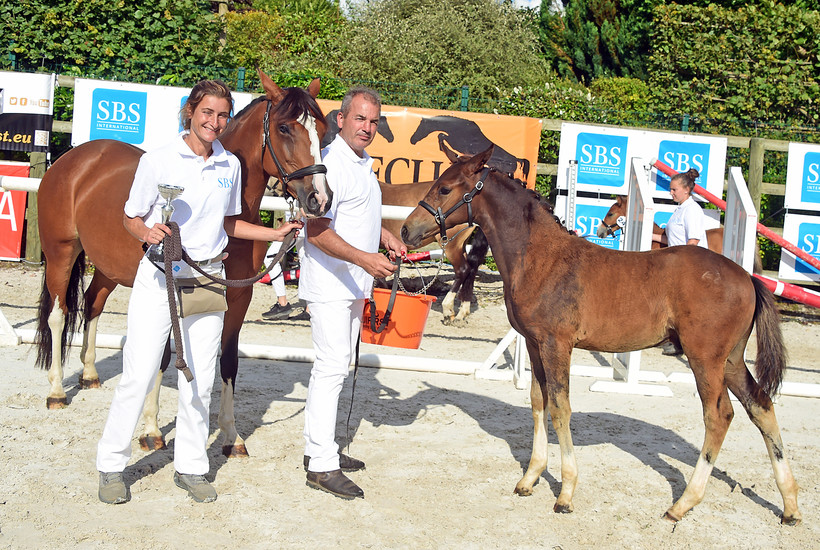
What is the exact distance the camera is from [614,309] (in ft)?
14.7

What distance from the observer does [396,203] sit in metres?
9.94

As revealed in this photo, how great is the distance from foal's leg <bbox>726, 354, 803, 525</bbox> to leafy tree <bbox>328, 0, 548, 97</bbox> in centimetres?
1206

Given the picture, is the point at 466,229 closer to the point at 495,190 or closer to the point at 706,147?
the point at 706,147

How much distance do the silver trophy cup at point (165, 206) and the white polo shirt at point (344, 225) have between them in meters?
0.84

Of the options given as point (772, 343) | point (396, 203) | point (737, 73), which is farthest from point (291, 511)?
point (737, 73)

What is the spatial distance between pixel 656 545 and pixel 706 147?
828 centimetres

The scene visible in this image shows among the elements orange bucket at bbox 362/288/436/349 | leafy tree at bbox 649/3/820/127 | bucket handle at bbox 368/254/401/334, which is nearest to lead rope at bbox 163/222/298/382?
bucket handle at bbox 368/254/401/334

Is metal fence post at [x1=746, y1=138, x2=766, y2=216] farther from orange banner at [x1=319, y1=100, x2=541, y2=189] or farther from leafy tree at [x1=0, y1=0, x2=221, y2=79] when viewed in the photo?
leafy tree at [x1=0, y1=0, x2=221, y2=79]

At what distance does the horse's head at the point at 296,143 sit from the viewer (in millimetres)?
4180

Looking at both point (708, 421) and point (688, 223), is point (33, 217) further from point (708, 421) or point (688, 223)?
point (708, 421)

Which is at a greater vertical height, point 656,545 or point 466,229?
point 466,229

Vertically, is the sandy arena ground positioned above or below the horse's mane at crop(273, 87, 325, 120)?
below

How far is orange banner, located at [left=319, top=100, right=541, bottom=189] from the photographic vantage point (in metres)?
11.2

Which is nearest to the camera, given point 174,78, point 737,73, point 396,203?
point 396,203
